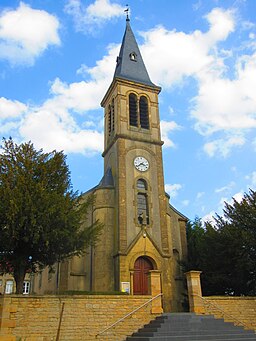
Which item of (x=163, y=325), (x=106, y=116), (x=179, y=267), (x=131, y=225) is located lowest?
(x=163, y=325)

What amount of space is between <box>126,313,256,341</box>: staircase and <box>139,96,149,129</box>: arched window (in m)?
16.0

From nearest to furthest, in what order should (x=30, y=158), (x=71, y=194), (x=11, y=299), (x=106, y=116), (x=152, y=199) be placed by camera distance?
(x=11, y=299) < (x=30, y=158) < (x=71, y=194) < (x=152, y=199) < (x=106, y=116)

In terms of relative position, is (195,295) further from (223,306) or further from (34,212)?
(34,212)

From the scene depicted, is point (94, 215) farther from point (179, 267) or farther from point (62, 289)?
point (179, 267)

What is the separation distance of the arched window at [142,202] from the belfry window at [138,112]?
4806 millimetres

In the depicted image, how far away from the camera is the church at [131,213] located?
70.5 ft

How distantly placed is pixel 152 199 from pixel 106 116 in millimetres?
9057

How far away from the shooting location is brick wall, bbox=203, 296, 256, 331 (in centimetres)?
1534

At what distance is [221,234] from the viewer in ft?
71.5

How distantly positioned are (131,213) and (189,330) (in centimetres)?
1074

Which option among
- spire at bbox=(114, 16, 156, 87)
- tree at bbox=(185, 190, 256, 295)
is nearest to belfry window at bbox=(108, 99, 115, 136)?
spire at bbox=(114, 16, 156, 87)

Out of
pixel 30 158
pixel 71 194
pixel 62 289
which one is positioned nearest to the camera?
pixel 30 158

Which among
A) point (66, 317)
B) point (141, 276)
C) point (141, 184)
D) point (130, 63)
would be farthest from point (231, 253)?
point (130, 63)

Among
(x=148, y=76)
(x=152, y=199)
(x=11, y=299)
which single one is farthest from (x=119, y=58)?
(x=11, y=299)
